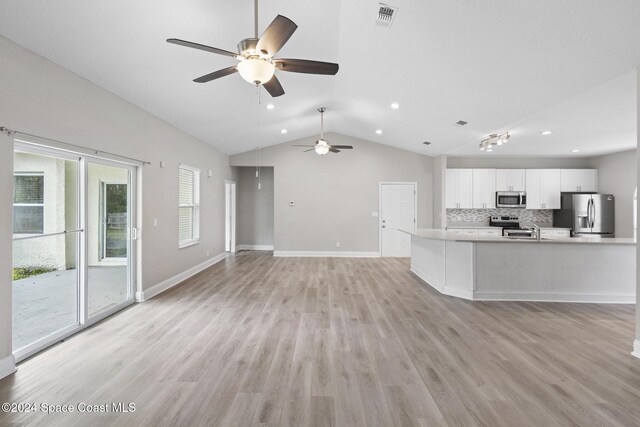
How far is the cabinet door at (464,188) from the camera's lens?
751cm

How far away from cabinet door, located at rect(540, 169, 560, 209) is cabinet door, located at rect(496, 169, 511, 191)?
31.5 inches

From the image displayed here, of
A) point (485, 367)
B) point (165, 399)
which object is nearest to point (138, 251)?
point (165, 399)

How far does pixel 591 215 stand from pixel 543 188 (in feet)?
3.58

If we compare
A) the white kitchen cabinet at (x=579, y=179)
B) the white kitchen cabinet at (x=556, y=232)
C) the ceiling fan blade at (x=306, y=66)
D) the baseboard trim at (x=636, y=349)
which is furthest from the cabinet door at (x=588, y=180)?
the ceiling fan blade at (x=306, y=66)

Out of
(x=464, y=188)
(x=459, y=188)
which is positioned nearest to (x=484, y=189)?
(x=464, y=188)

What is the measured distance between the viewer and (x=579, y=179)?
7.30m

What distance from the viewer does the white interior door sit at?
816 cm

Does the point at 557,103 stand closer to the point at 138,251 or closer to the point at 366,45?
the point at 366,45

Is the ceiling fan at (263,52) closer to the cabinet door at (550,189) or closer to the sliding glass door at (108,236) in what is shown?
the sliding glass door at (108,236)

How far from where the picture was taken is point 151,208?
4594 millimetres

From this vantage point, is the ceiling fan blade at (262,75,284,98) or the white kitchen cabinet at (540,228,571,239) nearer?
the ceiling fan blade at (262,75,284,98)

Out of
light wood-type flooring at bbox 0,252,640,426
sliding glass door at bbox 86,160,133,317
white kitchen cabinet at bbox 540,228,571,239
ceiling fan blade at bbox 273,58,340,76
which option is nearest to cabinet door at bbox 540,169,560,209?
white kitchen cabinet at bbox 540,228,571,239

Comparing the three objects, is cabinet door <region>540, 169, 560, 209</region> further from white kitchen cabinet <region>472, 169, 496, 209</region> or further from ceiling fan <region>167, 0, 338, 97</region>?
ceiling fan <region>167, 0, 338, 97</region>

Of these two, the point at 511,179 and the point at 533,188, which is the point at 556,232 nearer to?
the point at 533,188
